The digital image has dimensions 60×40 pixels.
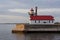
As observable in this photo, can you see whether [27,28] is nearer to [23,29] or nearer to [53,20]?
[23,29]

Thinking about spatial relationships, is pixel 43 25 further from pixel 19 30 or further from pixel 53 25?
pixel 19 30

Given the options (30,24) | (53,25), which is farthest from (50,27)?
(30,24)

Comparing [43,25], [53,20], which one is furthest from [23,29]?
[53,20]

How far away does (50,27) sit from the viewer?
74.6 meters

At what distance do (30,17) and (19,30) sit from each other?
6.89 meters

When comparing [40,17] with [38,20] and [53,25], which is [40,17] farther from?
[53,25]

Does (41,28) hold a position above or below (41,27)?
below

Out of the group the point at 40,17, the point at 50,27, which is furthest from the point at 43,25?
the point at 40,17

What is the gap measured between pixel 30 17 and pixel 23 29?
22.4 feet

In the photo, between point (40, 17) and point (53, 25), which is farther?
point (40, 17)

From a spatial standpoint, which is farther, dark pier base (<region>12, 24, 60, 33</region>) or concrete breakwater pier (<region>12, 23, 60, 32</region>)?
dark pier base (<region>12, 24, 60, 33</region>)

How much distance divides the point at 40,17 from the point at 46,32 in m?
7.57

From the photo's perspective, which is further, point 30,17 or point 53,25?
point 30,17

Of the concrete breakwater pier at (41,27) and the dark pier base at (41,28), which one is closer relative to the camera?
the concrete breakwater pier at (41,27)
